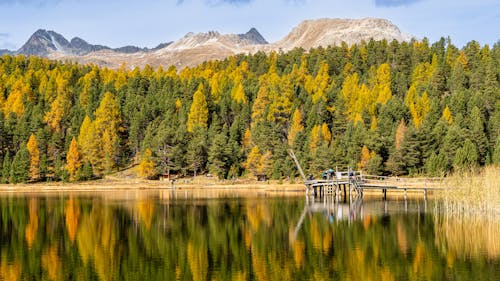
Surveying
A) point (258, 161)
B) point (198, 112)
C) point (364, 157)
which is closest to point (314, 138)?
point (258, 161)

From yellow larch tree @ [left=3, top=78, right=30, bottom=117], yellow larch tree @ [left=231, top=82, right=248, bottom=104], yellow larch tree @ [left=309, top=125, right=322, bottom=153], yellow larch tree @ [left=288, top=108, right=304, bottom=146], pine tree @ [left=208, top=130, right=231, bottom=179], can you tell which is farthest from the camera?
yellow larch tree @ [left=3, top=78, right=30, bottom=117]

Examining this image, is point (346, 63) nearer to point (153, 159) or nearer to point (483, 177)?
point (153, 159)

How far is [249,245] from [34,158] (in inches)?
3962

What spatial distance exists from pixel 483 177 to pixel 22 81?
6237 inches

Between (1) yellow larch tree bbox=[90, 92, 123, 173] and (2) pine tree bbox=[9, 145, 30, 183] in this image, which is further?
(1) yellow larch tree bbox=[90, 92, 123, 173]

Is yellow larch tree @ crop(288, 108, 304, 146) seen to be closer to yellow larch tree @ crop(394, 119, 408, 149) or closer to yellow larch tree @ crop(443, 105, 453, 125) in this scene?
yellow larch tree @ crop(394, 119, 408, 149)

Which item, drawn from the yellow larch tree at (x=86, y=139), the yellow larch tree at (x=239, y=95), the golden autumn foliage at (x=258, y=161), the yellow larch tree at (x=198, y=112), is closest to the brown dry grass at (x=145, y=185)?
the golden autumn foliage at (x=258, y=161)

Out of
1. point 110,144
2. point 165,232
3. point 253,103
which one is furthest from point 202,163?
point 165,232

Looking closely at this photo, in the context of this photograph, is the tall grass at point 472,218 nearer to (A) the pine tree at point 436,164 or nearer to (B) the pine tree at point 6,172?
(A) the pine tree at point 436,164

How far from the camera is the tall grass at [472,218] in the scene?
3582 cm

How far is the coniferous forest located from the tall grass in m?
51.7

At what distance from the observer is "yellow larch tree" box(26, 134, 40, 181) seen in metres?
127

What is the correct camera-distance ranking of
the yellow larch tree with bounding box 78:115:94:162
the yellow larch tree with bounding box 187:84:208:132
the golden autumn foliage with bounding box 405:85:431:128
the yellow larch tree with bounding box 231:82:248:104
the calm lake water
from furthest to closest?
1. the yellow larch tree with bounding box 231:82:248:104
2. the yellow larch tree with bounding box 187:84:208:132
3. the yellow larch tree with bounding box 78:115:94:162
4. the golden autumn foliage with bounding box 405:85:431:128
5. the calm lake water

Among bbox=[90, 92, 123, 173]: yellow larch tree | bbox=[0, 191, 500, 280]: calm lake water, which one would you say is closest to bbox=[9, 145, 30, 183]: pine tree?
bbox=[90, 92, 123, 173]: yellow larch tree
